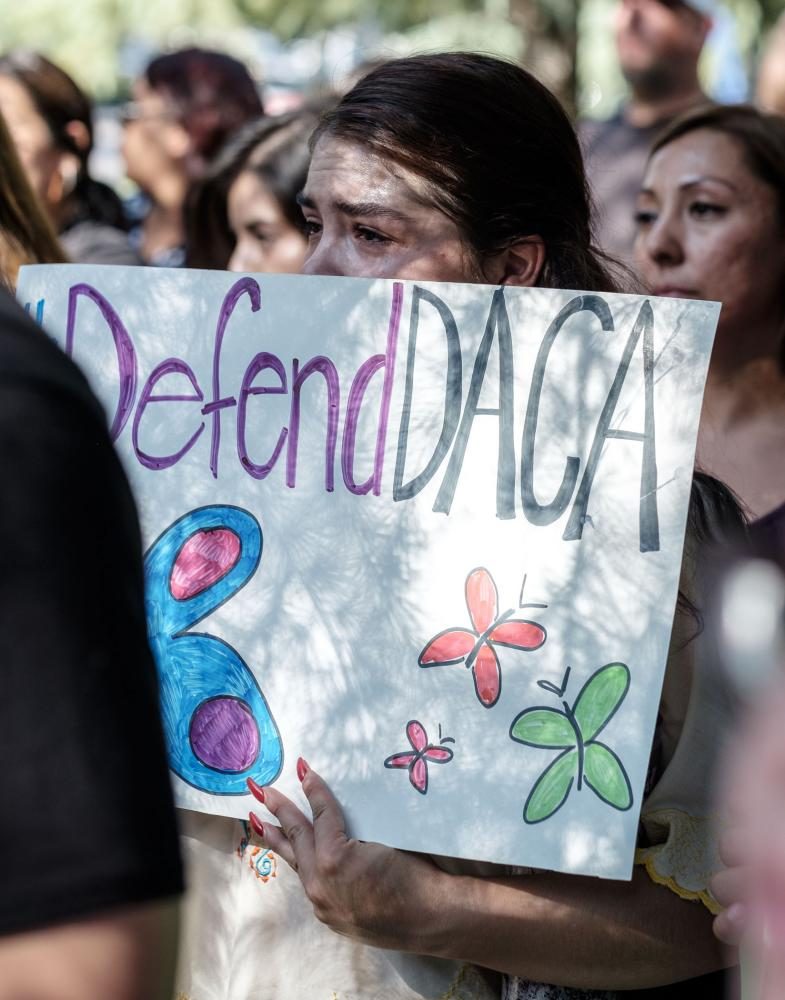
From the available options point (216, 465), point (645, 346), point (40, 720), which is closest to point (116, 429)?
point (216, 465)

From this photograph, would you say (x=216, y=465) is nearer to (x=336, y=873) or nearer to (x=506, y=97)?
(x=336, y=873)

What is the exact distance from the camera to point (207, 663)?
1572 mm

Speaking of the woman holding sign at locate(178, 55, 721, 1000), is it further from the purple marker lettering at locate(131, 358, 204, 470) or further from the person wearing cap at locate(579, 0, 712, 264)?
the person wearing cap at locate(579, 0, 712, 264)

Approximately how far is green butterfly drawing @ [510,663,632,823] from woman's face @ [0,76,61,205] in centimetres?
288

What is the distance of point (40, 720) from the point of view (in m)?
0.75

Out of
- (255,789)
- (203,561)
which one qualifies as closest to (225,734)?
(255,789)

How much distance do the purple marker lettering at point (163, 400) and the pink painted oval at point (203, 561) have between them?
10cm

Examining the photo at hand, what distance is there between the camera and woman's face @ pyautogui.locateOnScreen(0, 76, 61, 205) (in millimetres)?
3869

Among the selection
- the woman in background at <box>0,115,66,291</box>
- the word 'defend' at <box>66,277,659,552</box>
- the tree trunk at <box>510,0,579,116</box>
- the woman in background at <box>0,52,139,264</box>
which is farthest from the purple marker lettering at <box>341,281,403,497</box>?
the tree trunk at <box>510,0,579,116</box>

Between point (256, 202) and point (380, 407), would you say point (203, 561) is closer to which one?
point (380, 407)

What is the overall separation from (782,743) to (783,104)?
12.0 feet

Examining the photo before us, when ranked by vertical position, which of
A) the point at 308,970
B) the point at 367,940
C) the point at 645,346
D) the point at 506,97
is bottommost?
the point at 308,970

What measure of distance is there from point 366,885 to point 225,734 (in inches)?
9.5

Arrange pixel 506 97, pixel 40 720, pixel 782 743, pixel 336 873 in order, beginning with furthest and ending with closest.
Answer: pixel 506 97 < pixel 336 873 < pixel 40 720 < pixel 782 743
